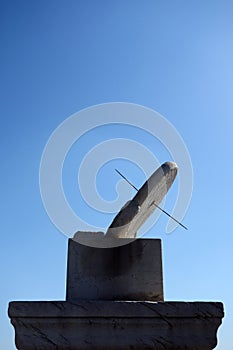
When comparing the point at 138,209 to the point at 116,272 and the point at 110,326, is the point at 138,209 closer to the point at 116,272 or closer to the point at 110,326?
the point at 116,272

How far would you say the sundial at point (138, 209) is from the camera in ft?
15.4

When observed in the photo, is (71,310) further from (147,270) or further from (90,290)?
(147,270)

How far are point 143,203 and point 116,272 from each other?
1.04 m

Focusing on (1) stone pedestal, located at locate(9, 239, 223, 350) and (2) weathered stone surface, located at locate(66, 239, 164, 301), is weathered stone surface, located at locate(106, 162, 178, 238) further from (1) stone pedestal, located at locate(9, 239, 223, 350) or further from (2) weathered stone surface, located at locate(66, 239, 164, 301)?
(1) stone pedestal, located at locate(9, 239, 223, 350)

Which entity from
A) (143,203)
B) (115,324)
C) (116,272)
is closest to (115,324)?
(115,324)

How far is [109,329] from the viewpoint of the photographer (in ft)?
12.9

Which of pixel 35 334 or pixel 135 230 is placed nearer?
pixel 35 334

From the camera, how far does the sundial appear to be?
15.4ft

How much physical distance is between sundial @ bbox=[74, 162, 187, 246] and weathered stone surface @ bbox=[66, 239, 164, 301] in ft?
0.46

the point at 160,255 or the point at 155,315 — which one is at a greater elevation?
the point at 160,255

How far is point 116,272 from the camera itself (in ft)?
14.8

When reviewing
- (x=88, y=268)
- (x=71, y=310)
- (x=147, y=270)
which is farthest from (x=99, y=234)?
(x=71, y=310)

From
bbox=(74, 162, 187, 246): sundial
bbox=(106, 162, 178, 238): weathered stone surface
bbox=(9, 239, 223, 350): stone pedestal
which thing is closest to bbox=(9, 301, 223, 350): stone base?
bbox=(9, 239, 223, 350): stone pedestal

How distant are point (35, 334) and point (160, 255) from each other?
5.49 feet
